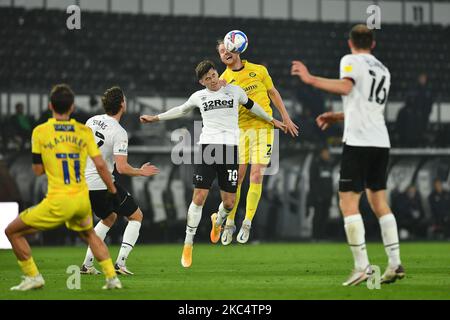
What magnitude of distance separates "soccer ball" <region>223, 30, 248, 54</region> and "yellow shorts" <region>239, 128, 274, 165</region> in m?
1.25

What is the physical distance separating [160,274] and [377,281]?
3.39 meters

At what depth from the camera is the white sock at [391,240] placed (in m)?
9.38

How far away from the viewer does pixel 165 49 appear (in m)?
29.5

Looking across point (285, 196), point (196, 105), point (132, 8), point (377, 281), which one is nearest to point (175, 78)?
point (132, 8)

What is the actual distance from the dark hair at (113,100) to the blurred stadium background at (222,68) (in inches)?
412

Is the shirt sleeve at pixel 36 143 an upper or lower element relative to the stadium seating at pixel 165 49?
lower

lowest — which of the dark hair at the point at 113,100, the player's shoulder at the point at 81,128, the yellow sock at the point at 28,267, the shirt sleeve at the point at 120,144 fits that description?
the yellow sock at the point at 28,267

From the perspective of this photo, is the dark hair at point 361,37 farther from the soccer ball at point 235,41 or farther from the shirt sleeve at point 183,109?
the soccer ball at point 235,41

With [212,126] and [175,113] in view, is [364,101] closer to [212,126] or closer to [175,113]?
[212,126]

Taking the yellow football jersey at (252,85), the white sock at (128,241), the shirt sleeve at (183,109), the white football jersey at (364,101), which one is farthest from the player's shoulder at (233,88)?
the white football jersey at (364,101)

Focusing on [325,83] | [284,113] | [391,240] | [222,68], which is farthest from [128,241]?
[222,68]

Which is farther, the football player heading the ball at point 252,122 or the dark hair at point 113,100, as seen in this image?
the football player heading the ball at point 252,122

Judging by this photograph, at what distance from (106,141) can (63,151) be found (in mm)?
2637
